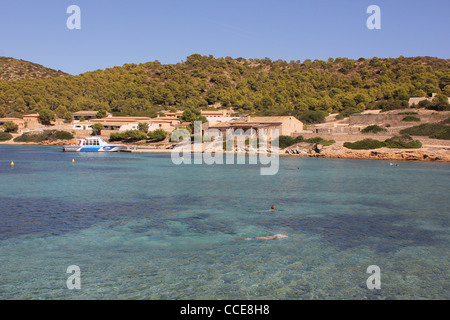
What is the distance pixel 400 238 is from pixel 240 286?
6782 millimetres

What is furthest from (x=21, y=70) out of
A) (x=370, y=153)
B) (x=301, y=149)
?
(x=370, y=153)

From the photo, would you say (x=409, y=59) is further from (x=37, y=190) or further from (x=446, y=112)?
(x=37, y=190)

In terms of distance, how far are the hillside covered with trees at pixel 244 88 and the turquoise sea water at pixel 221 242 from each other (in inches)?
2089

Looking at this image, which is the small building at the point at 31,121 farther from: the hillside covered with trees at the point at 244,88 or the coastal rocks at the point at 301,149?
the coastal rocks at the point at 301,149

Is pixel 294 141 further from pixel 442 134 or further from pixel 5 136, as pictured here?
pixel 5 136

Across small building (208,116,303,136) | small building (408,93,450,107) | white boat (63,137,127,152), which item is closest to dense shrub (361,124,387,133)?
small building (208,116,303,136)

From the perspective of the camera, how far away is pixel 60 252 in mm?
11438

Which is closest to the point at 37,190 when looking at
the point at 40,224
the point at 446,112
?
the point at 40,224

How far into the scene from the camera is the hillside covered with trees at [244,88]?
77.4 metres

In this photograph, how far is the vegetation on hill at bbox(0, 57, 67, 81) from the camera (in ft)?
480

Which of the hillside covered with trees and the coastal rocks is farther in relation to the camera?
the hillside covered with trees

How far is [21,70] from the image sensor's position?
502 feet

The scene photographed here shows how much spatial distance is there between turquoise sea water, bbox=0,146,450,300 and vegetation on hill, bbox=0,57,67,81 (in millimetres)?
140525

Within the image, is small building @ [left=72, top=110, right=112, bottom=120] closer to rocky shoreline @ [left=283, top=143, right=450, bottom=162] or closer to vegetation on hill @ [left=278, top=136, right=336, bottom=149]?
vegetation on hill @ [left=278, top=136, right=336, bottom=149]
